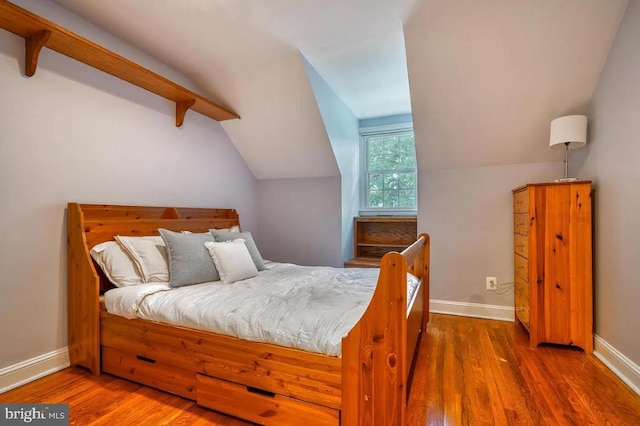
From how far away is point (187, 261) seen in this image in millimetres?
2105

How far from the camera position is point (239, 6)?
200cm

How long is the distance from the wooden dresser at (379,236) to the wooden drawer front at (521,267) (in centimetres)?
114

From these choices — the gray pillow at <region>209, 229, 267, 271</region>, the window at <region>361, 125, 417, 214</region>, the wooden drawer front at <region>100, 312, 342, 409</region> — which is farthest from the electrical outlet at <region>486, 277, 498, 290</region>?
the wooden drawer front at <region>100, 312, 342, 409</region>

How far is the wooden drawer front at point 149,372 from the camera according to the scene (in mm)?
1656

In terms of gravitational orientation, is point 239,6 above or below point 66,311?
above

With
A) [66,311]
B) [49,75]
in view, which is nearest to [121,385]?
[66,311]

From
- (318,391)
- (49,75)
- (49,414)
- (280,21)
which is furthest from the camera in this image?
(280,21)

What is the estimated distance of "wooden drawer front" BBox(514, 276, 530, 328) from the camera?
2.46 meters

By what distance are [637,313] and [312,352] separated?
192 centimetres

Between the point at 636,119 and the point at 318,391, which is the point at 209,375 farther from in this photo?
the point at 636,119

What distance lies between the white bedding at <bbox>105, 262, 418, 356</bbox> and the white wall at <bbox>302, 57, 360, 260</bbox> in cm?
159

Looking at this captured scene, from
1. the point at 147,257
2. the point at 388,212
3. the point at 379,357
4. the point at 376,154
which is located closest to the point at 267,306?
the point at 379,357

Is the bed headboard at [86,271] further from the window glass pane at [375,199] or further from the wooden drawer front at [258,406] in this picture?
the window glass pane at [375,199]

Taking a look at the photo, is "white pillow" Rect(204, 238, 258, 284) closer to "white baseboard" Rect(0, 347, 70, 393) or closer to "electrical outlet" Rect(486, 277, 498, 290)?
"white baseboard" Rect(0, 347, 70, 393)
